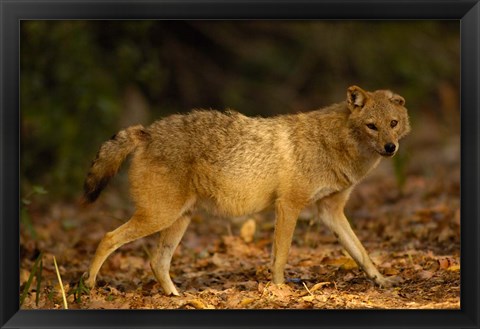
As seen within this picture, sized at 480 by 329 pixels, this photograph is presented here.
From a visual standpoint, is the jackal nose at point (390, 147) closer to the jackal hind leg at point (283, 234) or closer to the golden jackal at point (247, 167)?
the golden jackal at point (247, 167)

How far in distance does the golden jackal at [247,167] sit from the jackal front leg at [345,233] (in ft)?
0.04

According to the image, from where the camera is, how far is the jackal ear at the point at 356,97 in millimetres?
8547

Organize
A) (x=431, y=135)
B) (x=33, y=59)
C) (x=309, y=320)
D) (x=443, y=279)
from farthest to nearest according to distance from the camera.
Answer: (x=431, y=135)
(x=33, y=59)
(x=443, y=279)
(x=309, y=320)

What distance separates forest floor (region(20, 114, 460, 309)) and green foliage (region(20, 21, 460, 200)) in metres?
1.58

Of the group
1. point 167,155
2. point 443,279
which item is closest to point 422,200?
point 443,279

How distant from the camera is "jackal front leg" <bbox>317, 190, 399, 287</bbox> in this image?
8.64 meters

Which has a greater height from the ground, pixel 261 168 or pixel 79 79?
pixel 79 79

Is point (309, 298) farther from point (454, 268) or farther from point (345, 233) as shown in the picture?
point (454, 268)

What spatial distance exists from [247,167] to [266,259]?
2120 mm

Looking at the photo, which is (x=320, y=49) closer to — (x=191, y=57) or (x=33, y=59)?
(x=191, y=57)

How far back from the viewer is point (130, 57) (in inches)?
602

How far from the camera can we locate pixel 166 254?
29.1ft

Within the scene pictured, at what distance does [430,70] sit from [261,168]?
39.1 feet
